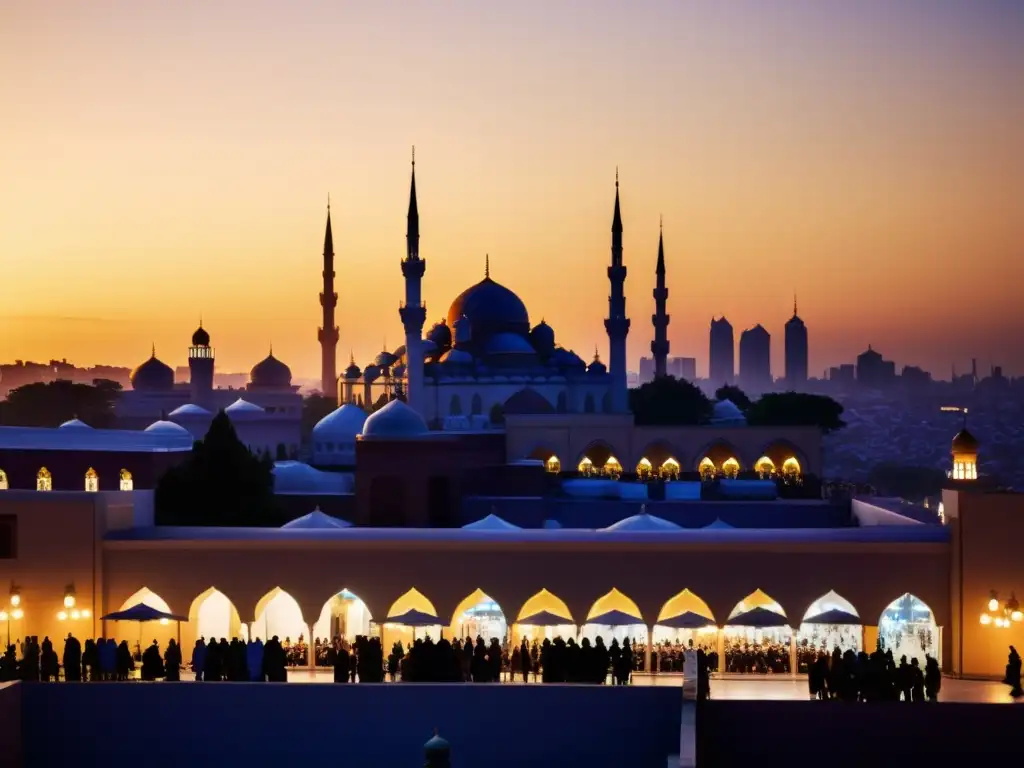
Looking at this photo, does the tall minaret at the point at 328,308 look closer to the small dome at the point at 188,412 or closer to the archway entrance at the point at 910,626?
the small dome at the point at 188,412

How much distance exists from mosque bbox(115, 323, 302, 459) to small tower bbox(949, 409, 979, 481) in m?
30.1

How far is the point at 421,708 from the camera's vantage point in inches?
578

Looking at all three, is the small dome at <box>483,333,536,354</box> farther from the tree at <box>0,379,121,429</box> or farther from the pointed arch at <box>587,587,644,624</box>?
the pointed arch at <box>587,587,644,624</box>

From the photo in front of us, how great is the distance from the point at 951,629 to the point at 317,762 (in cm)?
741

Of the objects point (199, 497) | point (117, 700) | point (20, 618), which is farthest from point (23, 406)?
point (117, 700)

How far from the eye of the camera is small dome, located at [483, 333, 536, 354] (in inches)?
2115

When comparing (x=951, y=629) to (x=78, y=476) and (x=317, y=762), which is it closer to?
(x=317, y=762)

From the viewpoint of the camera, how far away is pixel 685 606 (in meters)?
18.9

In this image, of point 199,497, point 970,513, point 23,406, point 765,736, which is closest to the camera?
point 765,736

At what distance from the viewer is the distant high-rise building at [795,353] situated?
113m

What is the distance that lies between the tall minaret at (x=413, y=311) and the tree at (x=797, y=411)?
1562 cm

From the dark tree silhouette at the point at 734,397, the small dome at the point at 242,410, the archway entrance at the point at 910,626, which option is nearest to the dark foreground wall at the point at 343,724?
the archway entrance at the point at 910,626

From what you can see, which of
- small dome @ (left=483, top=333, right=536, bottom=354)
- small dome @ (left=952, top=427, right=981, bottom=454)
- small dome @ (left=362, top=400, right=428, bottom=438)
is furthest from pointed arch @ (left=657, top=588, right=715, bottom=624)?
small dome @ (left=483, top=333, right=536, bottom=354)

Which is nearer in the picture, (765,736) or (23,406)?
(765,736)
